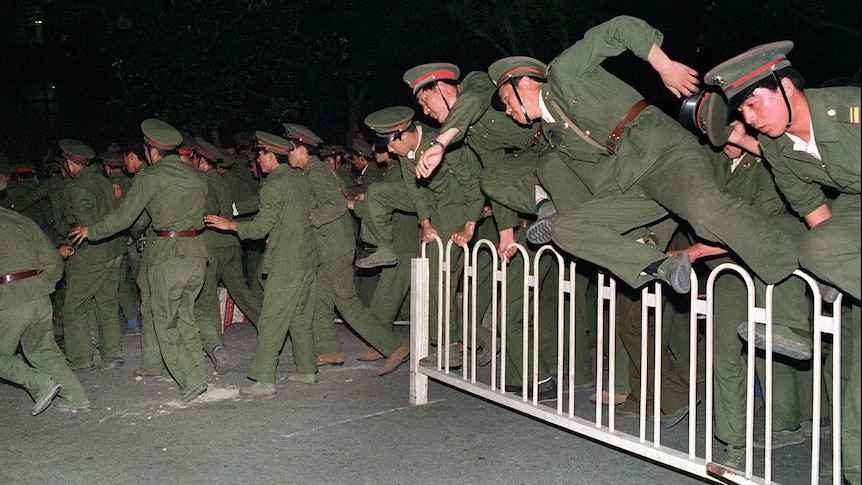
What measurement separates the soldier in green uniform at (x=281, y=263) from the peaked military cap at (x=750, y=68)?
458 cm

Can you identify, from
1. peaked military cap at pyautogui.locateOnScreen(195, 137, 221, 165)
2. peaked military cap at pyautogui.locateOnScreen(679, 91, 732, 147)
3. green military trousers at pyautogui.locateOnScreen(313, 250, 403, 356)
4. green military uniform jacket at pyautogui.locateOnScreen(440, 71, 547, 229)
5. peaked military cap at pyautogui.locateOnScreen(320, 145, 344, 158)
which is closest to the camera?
peaked military cap at pyautogui.locateOnScreen(679, 91, 732, 147)

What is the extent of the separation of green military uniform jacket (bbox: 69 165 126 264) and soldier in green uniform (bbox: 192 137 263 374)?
0.97m

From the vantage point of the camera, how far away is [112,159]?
10711 millimetres

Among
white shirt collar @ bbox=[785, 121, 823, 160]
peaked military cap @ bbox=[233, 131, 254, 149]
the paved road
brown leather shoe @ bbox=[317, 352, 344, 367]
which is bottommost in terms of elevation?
the paved road

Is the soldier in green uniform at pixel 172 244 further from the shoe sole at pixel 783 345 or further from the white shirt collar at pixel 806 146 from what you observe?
the white shirt collar at pixel 806 146

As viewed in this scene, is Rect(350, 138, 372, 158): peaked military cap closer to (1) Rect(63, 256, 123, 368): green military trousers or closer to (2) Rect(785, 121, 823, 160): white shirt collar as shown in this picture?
(1) Rect(63, 256, 123, 368): green military trousers

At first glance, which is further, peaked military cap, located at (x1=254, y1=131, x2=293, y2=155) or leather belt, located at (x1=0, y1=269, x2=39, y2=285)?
peaked military cap, located at (x1=254, y1=131, x2=293, y2=155)

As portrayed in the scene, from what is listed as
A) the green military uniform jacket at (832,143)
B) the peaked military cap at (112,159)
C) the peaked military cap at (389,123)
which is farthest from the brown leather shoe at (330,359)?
the green military uniform jacket at (832,143)

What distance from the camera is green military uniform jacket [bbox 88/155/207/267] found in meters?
7.27

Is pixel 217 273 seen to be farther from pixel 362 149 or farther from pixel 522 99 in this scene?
pixel 522 99

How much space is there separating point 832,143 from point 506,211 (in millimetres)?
3080

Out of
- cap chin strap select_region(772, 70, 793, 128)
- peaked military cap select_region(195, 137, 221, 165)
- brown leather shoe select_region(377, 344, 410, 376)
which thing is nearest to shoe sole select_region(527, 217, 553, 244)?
cap chin strap select_region(772, 70, 793, 128)

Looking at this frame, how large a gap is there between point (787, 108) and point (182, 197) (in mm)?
5156

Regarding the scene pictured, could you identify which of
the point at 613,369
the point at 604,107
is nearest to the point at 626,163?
the point at 604,107
